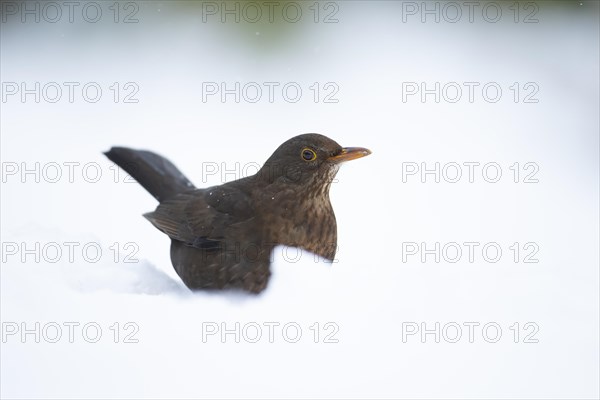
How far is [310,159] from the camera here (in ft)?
11.6

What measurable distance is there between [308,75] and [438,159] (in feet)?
5.89

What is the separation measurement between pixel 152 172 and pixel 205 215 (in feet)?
1.97

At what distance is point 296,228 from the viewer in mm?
3502

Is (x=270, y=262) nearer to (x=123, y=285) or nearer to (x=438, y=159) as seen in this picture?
(x=123, y=285)

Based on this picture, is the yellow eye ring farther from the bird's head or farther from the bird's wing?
the bird's wing

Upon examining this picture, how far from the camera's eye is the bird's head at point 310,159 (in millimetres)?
3518

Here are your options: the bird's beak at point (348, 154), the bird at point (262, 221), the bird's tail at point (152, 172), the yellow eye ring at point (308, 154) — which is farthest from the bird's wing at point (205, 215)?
the bird's beak at point (348, 154)

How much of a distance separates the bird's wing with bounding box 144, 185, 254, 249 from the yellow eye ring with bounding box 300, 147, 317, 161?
33cm

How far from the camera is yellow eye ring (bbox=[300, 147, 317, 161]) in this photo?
139 inches

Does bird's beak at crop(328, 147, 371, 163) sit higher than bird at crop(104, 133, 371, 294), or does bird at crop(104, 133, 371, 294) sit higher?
bird's beak at crop(328, 147, 371, 163)

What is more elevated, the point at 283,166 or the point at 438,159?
the point at 438,159

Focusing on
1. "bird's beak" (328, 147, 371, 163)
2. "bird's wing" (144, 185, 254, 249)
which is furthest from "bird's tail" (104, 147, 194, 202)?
"bird's beak" (328, 147, 371, 163)

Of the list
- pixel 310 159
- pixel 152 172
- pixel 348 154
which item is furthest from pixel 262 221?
pixel 152 172

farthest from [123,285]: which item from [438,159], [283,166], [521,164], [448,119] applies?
[448,119]
